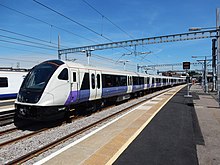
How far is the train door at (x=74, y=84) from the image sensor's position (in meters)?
9.14

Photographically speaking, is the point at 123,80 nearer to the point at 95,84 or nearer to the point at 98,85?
the point at 98,85

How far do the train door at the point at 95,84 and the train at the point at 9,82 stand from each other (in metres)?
8.46

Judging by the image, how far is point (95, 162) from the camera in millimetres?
4773

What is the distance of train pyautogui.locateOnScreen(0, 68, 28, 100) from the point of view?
49.6 feet

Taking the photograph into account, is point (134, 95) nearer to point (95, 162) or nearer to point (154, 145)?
point (154, 145)

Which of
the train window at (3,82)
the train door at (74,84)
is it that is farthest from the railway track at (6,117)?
the train window at (3,82)

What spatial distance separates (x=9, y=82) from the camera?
51.7ft

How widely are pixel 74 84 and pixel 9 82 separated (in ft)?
30.4

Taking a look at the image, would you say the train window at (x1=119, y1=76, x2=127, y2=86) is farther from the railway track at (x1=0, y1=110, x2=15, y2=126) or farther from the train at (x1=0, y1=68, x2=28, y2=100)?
the train at (x1=0, y1=68, x2=28, y2=100)

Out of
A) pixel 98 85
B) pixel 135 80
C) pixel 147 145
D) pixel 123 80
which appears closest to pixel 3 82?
pixel 98 85

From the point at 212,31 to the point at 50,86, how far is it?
18.6 m

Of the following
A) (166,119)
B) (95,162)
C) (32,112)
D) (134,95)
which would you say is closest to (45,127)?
(32,112)

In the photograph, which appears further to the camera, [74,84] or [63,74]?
[74,84]

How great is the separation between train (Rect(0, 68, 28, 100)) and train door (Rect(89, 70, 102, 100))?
8459 mm
